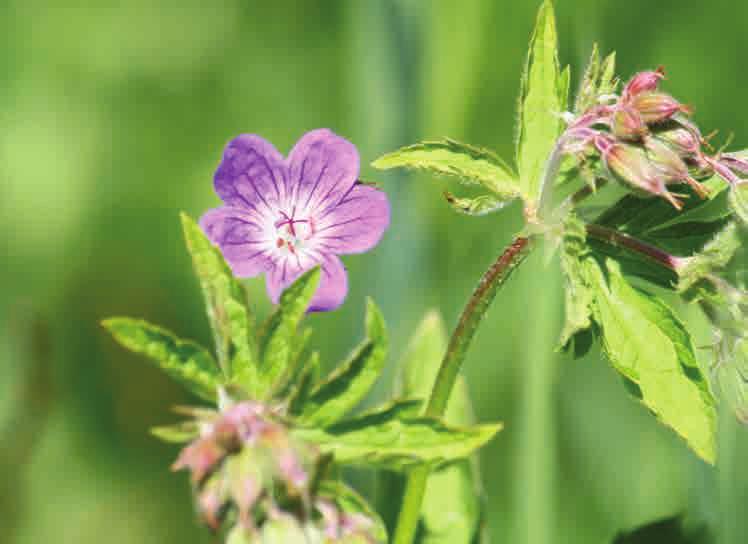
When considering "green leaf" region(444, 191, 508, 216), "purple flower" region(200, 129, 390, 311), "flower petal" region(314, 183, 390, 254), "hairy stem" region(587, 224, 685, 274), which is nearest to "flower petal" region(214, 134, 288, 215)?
"purple flower" region(200, 129, 390, 311)

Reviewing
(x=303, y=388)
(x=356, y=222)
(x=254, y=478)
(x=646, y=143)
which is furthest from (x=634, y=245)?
(x=254, y=478)

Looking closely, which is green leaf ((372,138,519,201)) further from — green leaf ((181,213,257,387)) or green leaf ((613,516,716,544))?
green leaf ((613,516,716,544))

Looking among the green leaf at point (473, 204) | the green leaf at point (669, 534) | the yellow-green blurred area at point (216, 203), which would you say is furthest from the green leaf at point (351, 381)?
the yellow-green blurred area at point (216, 203)

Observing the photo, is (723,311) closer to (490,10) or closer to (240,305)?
(240,305)

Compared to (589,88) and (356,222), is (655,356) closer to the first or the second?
(589,88)

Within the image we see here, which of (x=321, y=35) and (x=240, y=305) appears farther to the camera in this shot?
(x=321, y=35)

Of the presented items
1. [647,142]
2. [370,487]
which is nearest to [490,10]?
[370,487]

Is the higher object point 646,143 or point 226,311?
point 646,143
